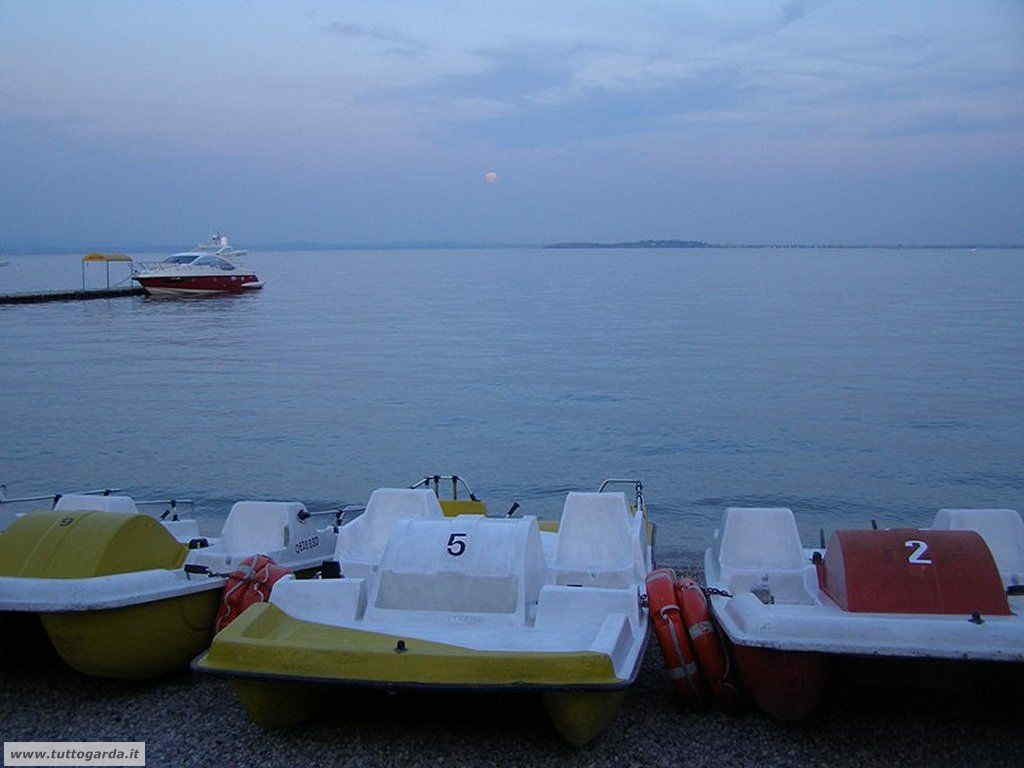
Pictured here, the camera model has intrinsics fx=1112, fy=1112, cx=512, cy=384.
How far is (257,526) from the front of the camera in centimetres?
952

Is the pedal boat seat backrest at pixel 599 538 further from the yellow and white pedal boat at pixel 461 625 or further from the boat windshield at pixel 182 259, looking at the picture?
the boat windshield at pixel 182 259

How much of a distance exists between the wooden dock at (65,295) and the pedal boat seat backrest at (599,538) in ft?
210

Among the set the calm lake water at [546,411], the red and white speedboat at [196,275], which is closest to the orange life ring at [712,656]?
the calm lake water at [546,411]

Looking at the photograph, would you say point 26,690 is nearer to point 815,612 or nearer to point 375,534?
A: point 375,534

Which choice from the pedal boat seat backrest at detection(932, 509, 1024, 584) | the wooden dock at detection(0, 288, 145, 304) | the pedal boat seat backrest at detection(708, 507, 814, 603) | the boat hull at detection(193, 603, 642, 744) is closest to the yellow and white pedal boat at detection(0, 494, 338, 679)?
the boat hull at detection(193, 603, 642, 744)

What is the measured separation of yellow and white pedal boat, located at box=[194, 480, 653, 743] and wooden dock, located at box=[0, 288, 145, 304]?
64.0m

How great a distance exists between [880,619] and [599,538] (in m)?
2.87

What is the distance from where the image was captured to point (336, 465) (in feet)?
66.5

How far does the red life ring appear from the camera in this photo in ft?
24.9

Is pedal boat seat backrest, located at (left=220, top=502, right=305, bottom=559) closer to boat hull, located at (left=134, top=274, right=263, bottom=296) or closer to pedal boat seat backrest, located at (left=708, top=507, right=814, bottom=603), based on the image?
pedal boat seat backrest, located at (left=708, top=507, right=814, bottom=603)

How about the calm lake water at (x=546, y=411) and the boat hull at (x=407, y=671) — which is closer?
the boat hull at (x=407, y=671)

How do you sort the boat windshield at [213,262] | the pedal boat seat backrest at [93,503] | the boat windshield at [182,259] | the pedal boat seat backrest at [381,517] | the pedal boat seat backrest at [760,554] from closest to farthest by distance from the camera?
the pedal boat seat backrest at [760,554]
the pedal boat seat backrest at [381,517]
the pedal boat seat backrest at [93,503]
the boat windshield at [213,262]
the boat windshield at [182,259]

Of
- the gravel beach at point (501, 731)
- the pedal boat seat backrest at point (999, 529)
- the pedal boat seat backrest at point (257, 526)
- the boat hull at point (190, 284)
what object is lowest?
the boat hull at point (190, 284)

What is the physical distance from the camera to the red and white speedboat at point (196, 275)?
68.2 m
